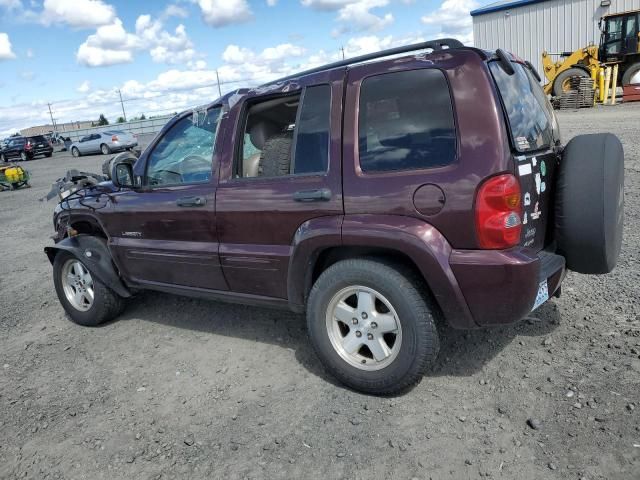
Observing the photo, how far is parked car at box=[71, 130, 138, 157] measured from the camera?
96.8ft

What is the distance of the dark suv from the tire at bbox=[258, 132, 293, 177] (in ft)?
0.04

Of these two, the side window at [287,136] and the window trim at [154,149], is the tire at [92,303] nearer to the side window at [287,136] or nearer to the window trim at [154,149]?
the window trim at [154,149]

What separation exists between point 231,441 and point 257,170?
175 centimetres

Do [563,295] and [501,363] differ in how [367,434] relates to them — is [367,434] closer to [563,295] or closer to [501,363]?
[501,363]

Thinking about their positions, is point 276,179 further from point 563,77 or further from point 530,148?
point 563,77

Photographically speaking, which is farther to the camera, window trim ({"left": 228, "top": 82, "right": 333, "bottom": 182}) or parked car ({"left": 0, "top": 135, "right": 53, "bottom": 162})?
parked car ({"left": 0, "top": 135, "right": 53, "bottom": 162})

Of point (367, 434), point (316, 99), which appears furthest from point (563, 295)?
point (316, 99)

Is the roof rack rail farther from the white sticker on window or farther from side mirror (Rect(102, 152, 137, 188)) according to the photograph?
side mirror (Rect(102, 152, 137, 188))

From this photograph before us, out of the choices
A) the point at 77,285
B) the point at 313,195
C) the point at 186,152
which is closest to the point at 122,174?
the point at 186,152

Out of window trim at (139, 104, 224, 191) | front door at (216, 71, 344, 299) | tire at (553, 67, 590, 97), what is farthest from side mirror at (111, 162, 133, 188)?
tire at (553, 67, 590, 97)

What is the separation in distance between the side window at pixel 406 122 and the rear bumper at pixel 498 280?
0.54 metres

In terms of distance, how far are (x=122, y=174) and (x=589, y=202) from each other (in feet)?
11.2

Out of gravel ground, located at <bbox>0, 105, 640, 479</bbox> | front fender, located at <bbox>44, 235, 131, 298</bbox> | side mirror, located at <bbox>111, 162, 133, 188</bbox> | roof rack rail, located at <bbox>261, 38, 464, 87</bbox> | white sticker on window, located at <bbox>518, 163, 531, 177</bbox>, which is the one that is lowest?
gravel ground, located at <bbox>0, 105, 640, 479</bbox>

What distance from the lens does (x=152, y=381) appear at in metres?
3.66
